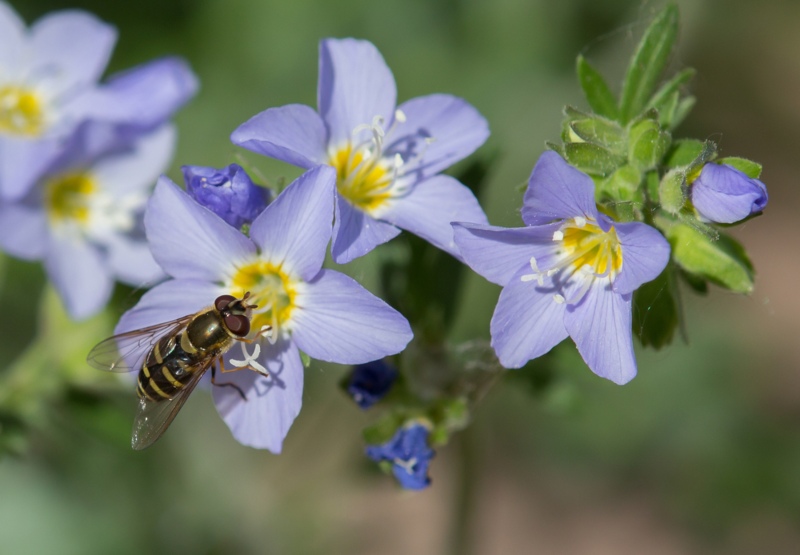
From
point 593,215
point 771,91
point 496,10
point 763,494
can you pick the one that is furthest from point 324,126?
point 771,91

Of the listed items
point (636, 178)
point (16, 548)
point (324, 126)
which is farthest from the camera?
point (16, 548)

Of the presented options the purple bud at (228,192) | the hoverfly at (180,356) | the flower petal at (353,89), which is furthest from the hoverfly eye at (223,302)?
the flower petal at (353,89)

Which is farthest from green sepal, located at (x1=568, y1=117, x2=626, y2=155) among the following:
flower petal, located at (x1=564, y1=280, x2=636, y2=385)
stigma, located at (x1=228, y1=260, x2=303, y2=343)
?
stigma, located at (x1=228, y1=260, x2=303, y2=343)

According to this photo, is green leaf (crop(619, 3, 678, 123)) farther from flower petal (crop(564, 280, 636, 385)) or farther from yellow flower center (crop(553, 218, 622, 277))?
flower petal (crop(564, 280, 636, 385))

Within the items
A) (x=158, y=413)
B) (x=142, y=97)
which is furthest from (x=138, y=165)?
(x=158, y=413)

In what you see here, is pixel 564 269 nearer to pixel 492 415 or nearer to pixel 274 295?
pixel 274 295

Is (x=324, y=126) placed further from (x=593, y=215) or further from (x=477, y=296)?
(x=477, y=296)
